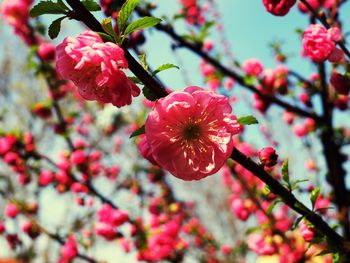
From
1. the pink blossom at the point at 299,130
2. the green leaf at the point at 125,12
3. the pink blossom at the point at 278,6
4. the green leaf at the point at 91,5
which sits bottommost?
the green leaf at the point at 125,12

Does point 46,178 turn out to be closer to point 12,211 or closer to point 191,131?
point 12,211

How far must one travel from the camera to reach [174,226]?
4.85m

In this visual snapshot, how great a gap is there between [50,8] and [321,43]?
124 centimetres

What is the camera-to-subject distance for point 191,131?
4.51ft

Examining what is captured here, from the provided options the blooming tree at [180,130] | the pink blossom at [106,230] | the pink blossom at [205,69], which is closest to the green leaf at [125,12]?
the blooming tree at [180,130]

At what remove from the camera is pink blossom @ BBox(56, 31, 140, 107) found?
110 centimetres

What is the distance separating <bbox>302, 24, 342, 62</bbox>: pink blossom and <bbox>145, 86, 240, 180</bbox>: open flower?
83cm

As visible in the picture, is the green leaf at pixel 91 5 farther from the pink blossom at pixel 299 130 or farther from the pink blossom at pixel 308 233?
the pink blossom at pixel 299 130

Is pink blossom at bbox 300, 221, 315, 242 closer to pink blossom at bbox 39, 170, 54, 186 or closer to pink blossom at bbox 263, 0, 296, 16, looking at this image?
pink blossom at bbox 263, 0, 296, 16

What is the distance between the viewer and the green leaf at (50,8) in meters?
1.16

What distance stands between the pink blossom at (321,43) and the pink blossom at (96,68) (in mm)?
1057

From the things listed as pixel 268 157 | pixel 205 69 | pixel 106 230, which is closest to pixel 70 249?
pixel 106 230

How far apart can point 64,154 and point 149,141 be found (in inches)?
132

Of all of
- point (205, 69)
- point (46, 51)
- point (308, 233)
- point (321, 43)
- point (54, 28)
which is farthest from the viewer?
point (205, 69)
